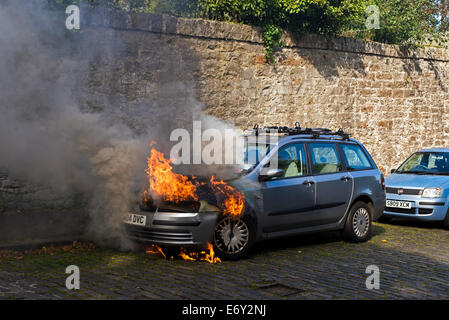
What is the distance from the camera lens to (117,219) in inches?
333

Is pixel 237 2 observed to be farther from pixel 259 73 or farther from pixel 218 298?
pixel 218 298

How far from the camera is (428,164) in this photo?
1293 centimetres

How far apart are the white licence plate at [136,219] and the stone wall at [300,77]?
4.45 meters

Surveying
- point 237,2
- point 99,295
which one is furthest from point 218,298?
point 237,2

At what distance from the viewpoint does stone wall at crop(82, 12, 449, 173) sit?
1216 cm

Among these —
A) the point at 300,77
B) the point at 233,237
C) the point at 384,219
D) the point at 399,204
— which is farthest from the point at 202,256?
the point at 300,77

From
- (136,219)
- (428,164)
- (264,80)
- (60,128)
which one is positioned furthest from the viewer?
(264,80)

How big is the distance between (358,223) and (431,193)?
2772mm

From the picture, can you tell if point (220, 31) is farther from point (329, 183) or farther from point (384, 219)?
point (384, 219)

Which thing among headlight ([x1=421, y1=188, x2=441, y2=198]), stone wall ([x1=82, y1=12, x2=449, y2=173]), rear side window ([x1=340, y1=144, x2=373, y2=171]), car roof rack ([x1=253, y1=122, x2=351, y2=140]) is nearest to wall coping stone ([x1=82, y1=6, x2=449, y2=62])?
stone wall ([x1=82, y1=12, x2=449, y2=173])

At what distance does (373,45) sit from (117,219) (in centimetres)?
1097

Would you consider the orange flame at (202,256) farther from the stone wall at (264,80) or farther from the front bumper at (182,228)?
the stone wall at (264,80)

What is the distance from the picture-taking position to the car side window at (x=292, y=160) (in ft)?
28.5

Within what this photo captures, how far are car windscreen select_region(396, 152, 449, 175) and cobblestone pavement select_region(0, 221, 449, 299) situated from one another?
141 inches
